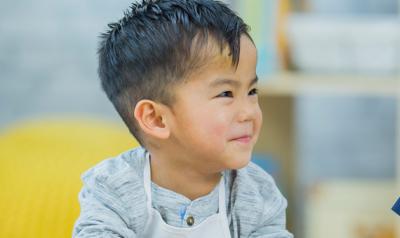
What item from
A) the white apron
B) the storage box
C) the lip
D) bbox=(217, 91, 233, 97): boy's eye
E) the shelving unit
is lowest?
the white apron

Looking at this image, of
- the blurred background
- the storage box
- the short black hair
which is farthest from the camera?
the storage box

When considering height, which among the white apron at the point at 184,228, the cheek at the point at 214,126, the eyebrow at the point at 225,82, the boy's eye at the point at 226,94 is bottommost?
the white apron at the point at 184,228

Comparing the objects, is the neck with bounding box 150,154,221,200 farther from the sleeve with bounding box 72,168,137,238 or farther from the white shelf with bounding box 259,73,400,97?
the white shelf with bounding box 259,73,400,97

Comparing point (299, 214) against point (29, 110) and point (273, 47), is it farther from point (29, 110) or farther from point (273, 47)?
point (29, 110)

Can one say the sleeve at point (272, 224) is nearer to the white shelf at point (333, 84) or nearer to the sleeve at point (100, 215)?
the sleeve at point (100, 215)

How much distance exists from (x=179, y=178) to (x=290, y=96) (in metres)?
1.06

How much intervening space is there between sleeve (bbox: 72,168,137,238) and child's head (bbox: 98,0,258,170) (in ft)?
0.27

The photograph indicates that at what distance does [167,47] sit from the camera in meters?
0.75

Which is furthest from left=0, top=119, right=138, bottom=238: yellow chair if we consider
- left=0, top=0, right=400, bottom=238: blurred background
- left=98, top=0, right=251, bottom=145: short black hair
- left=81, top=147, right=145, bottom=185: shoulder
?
left=98, top=0, right=251, bottom=145: short black hair

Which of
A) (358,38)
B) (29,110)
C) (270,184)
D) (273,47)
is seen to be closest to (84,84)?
(29,110)

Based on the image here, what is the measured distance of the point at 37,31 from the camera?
204 cm

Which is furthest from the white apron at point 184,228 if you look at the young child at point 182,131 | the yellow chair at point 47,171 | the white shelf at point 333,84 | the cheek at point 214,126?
the white shelf at point 333,84

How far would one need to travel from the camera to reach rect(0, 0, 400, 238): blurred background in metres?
1.32

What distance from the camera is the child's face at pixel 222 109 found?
76 centimetres
